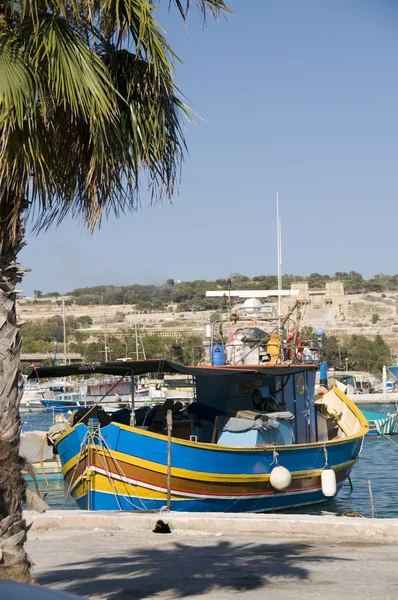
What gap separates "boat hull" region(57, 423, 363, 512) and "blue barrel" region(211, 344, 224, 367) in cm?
259

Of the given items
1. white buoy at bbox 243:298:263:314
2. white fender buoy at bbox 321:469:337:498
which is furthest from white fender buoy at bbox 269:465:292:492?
white buoy at bbox 243:298:263:314

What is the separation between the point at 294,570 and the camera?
9.68 m

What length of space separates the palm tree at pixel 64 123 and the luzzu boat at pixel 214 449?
8640mm

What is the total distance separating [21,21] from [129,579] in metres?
5.42

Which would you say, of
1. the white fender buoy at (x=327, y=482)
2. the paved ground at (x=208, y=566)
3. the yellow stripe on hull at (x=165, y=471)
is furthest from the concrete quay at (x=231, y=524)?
the white fender buoy at (x=327, y=482)

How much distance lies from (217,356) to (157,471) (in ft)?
14.0

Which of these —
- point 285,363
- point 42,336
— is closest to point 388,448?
point 285,363

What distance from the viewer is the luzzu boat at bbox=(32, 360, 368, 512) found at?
714 inches

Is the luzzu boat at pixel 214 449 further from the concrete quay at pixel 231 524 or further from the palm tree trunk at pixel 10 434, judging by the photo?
the palm tree trunk at pixel 10 434

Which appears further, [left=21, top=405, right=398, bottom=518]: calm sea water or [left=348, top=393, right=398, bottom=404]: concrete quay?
[left=348, top=393, right=398, bottom=404]: concrete quay

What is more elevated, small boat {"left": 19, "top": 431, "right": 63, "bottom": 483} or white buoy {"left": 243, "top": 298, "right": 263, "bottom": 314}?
white buoy {"left": 243, "top": 298, "right": 263, "bottom": 314}

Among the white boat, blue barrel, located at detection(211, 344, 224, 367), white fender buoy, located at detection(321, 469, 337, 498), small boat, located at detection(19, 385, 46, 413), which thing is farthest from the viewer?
the white boat

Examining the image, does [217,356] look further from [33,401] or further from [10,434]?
[33,401]

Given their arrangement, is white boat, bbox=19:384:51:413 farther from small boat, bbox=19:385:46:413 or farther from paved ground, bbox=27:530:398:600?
paved ground, bbox=27:530:398:600
